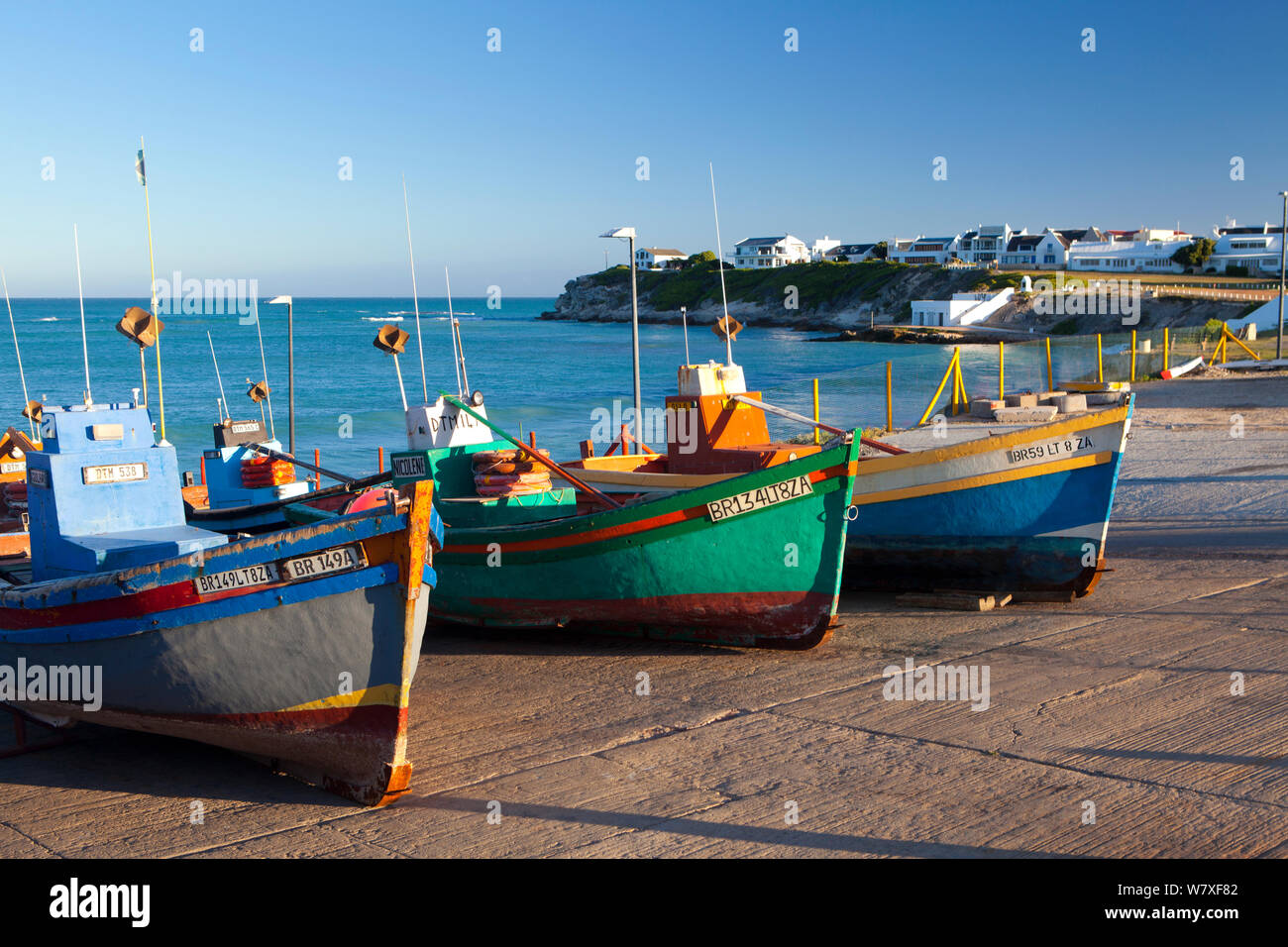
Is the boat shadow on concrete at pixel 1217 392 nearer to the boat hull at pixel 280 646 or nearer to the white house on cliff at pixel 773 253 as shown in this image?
the boat hull at pixel 280 646

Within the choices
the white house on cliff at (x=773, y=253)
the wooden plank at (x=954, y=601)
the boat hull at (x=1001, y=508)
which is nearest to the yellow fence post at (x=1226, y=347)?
the boat hull at (x=1001, y=508)

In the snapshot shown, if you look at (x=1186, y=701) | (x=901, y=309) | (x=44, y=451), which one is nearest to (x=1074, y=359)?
(x=1186, y=701)

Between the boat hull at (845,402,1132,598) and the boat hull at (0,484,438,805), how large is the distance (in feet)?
19.3

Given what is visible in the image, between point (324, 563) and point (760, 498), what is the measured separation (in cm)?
391

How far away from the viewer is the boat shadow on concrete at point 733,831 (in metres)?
5.54

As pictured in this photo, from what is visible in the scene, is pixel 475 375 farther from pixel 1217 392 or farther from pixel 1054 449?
pixel 1054 449

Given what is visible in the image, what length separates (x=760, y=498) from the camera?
909 cm

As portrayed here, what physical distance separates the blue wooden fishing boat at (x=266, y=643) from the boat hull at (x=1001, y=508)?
5765 millimetres

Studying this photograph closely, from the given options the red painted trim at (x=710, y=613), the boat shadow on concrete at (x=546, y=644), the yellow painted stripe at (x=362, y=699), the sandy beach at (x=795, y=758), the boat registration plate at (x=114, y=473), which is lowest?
the boat shadow on concrete at (x=546, y=644)

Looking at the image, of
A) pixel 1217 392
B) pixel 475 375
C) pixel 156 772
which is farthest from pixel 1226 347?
pixel 475 375

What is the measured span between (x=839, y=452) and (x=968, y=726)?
2462mm

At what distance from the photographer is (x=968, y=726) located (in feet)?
24.3

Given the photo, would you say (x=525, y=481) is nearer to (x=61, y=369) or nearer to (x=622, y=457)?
(x=622, y=457)

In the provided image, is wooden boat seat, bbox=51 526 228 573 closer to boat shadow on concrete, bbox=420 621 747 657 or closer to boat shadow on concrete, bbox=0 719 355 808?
boat shadow on concrete, bbox=0 719 355 808
